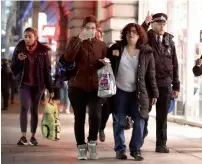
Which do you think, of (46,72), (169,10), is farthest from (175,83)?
(169,10)

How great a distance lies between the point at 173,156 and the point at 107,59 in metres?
1.74

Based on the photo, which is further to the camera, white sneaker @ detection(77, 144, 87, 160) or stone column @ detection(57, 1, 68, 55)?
stone column @ detection(57, 1, 68, 55)

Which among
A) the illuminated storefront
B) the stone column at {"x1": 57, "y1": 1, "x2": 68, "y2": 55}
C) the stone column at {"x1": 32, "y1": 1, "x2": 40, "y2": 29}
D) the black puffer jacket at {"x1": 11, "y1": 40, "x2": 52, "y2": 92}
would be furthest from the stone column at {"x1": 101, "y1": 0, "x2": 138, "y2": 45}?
the stone column at {"x1": 32, "y1": 1, "x2": 40, "y2": 29}

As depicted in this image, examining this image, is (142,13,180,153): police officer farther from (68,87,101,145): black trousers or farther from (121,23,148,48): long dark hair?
(68,87,101,145): black trousers

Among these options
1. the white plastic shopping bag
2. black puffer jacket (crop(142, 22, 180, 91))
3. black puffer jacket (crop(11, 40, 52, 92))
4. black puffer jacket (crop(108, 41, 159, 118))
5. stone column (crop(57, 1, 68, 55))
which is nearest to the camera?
the white plastic shopping bag

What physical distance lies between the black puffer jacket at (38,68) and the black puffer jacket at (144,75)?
1.86 metres

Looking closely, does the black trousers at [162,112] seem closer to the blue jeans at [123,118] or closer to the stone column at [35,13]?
the blue jeans at [123,118]

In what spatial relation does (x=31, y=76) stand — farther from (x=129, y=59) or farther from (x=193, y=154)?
(x=193, y=154)

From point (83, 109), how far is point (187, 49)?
7.04m

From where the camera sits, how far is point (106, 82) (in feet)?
25.8

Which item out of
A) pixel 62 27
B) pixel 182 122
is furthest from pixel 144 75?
pixel 62 27

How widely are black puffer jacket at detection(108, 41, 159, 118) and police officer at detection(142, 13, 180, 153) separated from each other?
66cm

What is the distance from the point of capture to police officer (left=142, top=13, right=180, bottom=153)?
8945 millimetres

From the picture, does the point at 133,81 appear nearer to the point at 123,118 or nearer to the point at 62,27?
the point at 123,118
